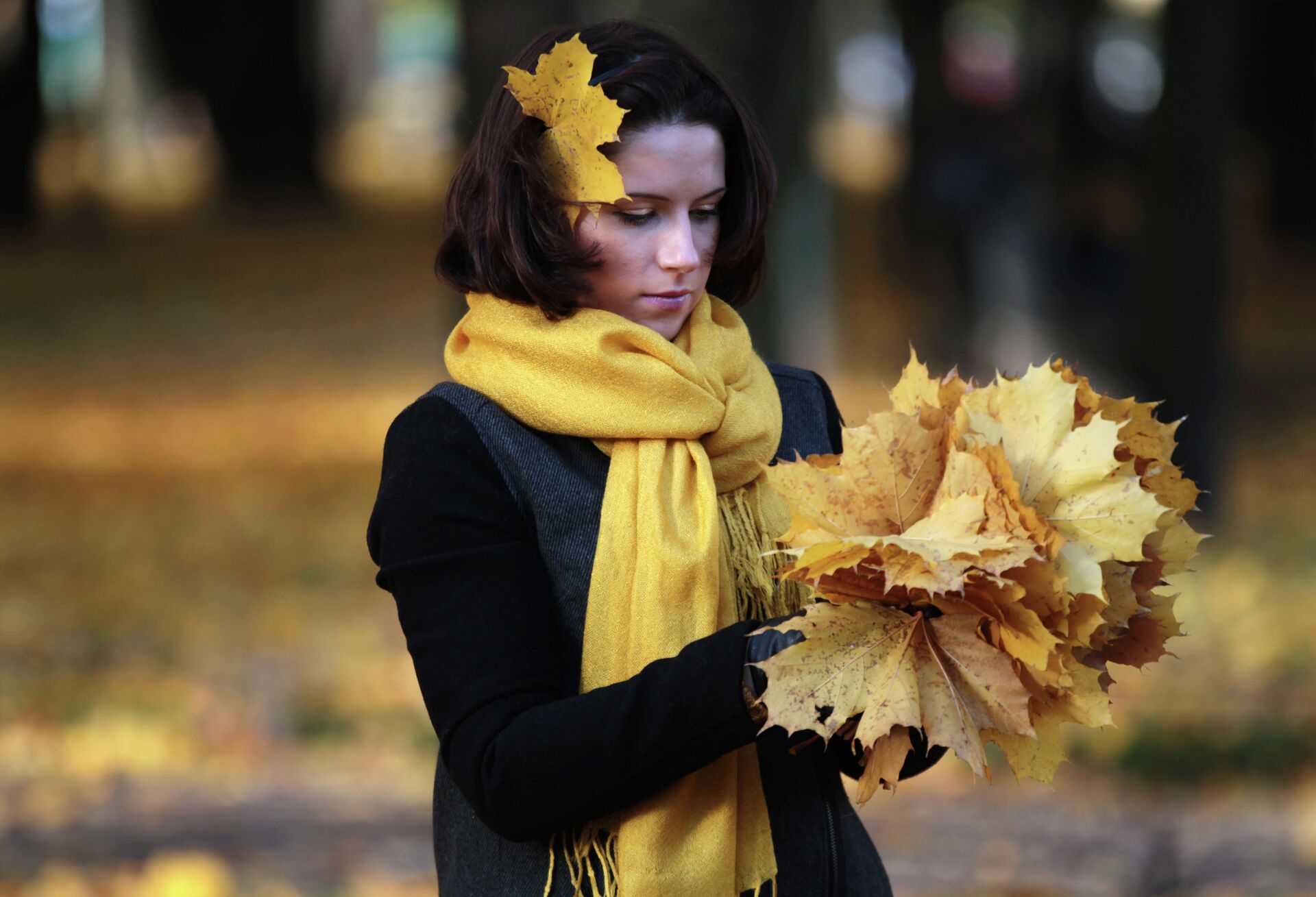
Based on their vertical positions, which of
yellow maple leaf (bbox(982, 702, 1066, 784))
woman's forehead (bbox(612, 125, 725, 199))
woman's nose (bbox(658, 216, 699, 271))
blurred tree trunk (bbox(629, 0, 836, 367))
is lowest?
yellow maple leaf (bbox(982, 702, 1066, 784))

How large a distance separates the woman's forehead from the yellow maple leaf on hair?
0.9 inches

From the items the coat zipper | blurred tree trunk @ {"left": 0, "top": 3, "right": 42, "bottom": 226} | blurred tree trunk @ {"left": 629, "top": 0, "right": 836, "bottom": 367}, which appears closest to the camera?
the coat zipper

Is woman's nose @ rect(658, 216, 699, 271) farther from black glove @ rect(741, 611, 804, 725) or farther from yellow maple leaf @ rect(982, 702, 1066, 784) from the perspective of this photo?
yellow maple leaf @ rect(982, 702, 1066, 784)

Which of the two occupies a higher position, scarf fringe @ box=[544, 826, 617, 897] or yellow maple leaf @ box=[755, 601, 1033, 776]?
yellow maple leaf @ box=[755, 601, 1033, 776]

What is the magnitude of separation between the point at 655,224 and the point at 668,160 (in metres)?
0.08

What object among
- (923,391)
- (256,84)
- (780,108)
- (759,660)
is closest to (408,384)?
(780,108)

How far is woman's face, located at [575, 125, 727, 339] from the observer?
5.93ft

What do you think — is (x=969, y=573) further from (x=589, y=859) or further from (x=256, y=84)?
(x=256, y=84)

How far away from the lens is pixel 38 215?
1972cm

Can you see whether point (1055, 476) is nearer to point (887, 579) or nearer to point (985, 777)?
point (887, 579)

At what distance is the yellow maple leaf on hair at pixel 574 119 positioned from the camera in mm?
1762

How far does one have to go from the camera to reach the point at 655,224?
1833 mm

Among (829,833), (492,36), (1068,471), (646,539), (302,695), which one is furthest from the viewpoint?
(492,36)

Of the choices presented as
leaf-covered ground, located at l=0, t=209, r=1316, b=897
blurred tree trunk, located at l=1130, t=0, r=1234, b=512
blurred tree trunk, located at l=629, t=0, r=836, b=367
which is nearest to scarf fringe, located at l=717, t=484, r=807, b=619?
leaf-covered ground, located at l=0, t=209, r=1316, b=897
